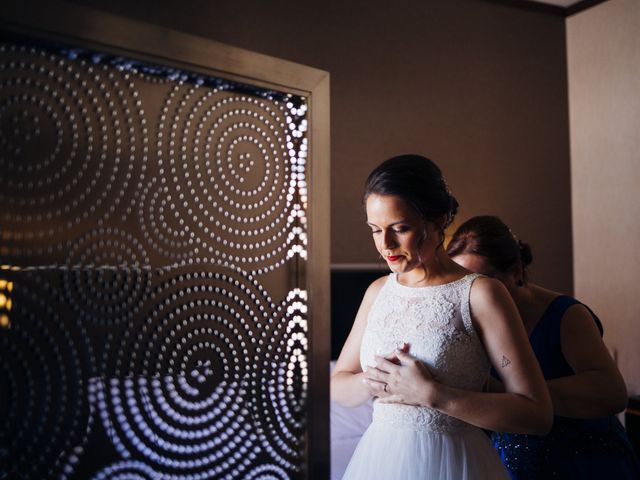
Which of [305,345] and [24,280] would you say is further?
[305,345]

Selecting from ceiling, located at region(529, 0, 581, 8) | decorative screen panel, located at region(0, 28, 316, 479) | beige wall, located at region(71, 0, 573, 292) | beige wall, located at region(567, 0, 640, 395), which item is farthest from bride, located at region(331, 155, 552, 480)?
ceiling, located at region(529, 0, 581, 8)

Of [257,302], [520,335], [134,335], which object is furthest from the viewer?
[520,335]

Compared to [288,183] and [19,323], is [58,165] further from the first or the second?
[288,183]

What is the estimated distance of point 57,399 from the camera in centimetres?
98

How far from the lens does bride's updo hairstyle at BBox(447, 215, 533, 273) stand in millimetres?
1809

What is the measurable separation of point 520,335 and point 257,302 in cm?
52

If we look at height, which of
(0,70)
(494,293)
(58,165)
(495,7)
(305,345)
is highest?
(495,7)

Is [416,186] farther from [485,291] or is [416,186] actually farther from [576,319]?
[576,319]

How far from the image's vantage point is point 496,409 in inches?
50.3

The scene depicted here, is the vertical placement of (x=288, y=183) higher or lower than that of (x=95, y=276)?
higher

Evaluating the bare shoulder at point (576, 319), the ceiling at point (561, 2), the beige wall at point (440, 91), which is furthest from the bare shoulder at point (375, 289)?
the ceiling at point (561, 2)

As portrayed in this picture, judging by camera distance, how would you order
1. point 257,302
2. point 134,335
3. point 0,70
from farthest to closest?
point 257,302, point 134,335, point 0,70

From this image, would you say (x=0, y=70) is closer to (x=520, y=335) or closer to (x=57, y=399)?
(x=57, y=399)

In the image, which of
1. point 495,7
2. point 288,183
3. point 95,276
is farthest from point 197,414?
point 495,7
